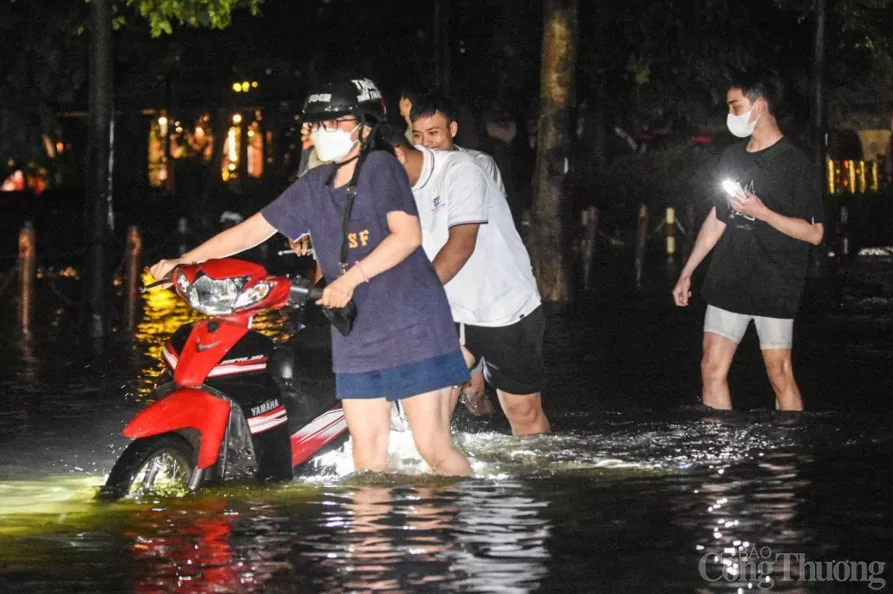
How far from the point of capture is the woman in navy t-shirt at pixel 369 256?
7.49 meters

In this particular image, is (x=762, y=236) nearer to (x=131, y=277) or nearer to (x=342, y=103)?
(x=342, y=103)

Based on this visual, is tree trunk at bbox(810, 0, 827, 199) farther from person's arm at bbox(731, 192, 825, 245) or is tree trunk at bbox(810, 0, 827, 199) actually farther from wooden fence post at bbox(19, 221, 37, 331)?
person's arm at bbox(731, 192, 825, 245)

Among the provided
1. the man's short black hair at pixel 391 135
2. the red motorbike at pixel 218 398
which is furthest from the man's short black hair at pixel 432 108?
the red motorbike at pixel 218 398

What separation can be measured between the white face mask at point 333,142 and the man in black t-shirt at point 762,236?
2753mm

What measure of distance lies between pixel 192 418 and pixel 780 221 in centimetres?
335

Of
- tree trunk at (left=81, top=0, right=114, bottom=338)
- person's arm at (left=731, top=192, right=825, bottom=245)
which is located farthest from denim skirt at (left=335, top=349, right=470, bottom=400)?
tree trunk at (left=81, top=0, right=114, bottom=338)

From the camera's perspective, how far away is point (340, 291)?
729 centimetres

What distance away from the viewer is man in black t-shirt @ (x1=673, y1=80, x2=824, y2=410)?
32.1 ft

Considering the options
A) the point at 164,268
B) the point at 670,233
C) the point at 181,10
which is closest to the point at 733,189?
the point at 164,268

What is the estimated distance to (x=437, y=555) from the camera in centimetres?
693

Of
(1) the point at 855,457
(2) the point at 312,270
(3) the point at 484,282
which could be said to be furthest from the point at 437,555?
(2) the point at 312,270

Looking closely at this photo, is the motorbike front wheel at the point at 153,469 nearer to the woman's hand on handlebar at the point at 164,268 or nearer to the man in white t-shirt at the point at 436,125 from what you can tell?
the woman's hand on handlebar at the point at 164,268

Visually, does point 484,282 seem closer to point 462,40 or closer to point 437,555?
point 437,555

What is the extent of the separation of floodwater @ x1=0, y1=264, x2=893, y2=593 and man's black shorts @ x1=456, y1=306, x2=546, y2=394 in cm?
37
